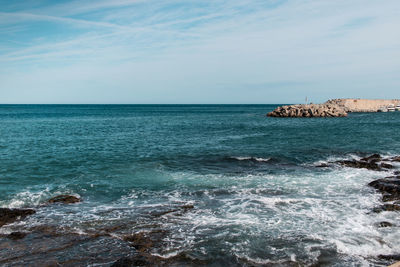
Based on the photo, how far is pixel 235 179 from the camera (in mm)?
19938

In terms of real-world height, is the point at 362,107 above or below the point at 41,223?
above

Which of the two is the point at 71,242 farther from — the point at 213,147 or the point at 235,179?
the point at 213,147

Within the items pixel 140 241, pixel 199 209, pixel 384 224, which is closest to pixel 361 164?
pixel 384 224

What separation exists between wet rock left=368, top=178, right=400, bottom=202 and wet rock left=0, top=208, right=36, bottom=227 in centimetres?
1766

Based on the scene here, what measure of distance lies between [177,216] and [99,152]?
1853 cm

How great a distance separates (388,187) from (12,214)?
19.6 m

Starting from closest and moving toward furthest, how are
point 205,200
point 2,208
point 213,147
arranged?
point 2,208, point 205,200, point 213,147

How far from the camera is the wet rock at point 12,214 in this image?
43.6 feet

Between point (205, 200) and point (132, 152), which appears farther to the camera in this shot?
point (132, 152)

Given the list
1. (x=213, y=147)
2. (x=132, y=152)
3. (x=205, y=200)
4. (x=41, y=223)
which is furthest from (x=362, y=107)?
(x=41, y=223)

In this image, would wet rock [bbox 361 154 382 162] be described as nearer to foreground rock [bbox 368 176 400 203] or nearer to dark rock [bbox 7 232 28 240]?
foreground rock [bbox 368 176 400 203]

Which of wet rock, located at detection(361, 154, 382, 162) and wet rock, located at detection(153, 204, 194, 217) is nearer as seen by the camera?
wet rock, located at detection(153, 204, 194, 217)

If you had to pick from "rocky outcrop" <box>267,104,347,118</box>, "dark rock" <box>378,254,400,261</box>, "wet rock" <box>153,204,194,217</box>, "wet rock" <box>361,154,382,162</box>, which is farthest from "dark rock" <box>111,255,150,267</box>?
"rocky outcrop" <box>267,104,347,118</box>

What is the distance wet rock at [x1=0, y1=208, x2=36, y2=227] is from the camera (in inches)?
523
